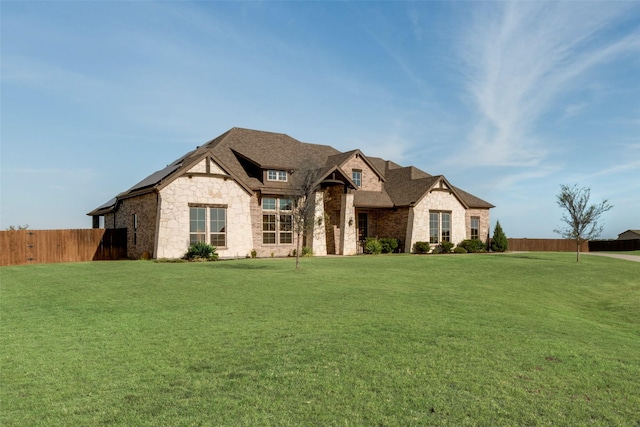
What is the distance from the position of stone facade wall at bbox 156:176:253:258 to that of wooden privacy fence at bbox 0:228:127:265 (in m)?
6.30

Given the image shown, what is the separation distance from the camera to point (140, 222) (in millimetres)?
27750

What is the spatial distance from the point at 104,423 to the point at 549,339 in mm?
7635

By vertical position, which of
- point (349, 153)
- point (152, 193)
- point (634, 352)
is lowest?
point (634, 352)

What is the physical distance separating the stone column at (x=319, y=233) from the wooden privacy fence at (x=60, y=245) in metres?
12.6

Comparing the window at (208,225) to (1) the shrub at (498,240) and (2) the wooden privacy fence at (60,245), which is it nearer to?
(2) the wooden privacy fence at (60,245)

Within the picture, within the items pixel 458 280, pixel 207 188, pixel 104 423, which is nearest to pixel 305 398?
pixel 104 423

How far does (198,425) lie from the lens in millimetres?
4871

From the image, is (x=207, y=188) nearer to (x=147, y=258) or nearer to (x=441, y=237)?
(x=147, y=258)

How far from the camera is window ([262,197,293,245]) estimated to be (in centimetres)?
2891

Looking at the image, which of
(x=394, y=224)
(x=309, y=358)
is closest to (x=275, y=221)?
(x=394, y=224)

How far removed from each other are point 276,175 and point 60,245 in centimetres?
A: 1397

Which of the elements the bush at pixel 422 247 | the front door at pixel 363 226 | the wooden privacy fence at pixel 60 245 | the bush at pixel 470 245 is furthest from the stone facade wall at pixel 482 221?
the wooden privacy fence at pixel 60 245

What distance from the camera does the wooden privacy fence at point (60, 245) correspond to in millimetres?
25891

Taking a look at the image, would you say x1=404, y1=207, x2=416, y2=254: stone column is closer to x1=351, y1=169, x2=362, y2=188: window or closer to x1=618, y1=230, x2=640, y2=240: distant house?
x1=351, y1=169, x2=362, y2=188: window
